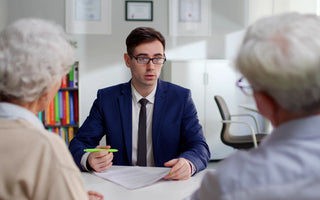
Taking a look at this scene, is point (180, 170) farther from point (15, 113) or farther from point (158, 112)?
point (15, 113)

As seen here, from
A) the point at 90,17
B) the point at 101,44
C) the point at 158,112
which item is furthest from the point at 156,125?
the point at 90,17

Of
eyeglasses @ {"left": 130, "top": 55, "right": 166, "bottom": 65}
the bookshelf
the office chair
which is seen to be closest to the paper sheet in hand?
eyeglasses @ {"left": 130, "top": 55, "right": 166, "bottom": 65}

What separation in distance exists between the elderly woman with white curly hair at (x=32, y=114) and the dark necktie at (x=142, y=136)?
97 centimetres

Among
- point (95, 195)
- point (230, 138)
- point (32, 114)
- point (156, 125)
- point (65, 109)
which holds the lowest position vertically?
point (230, 138)

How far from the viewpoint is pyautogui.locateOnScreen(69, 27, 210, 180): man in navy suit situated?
2.00 meters

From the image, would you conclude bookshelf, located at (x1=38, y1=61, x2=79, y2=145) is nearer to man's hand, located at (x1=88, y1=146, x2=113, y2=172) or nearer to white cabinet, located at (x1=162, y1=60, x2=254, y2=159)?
white cabinet, located at (x1=162, y1=60, x2=254, y2=159)

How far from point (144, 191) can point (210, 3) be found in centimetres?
423

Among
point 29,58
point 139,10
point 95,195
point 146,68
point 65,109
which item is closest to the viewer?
point 29,58

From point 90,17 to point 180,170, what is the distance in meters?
3.73

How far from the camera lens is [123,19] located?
484cm

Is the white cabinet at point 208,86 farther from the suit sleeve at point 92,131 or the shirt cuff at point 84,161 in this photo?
the shirt cuff at point 84,161

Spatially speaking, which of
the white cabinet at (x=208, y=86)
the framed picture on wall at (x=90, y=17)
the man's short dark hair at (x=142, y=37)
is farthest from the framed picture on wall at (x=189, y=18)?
the man's short dark hair at (x=142, y=37)

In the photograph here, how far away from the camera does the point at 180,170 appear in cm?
152

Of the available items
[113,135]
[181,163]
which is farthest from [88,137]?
[181,163]
